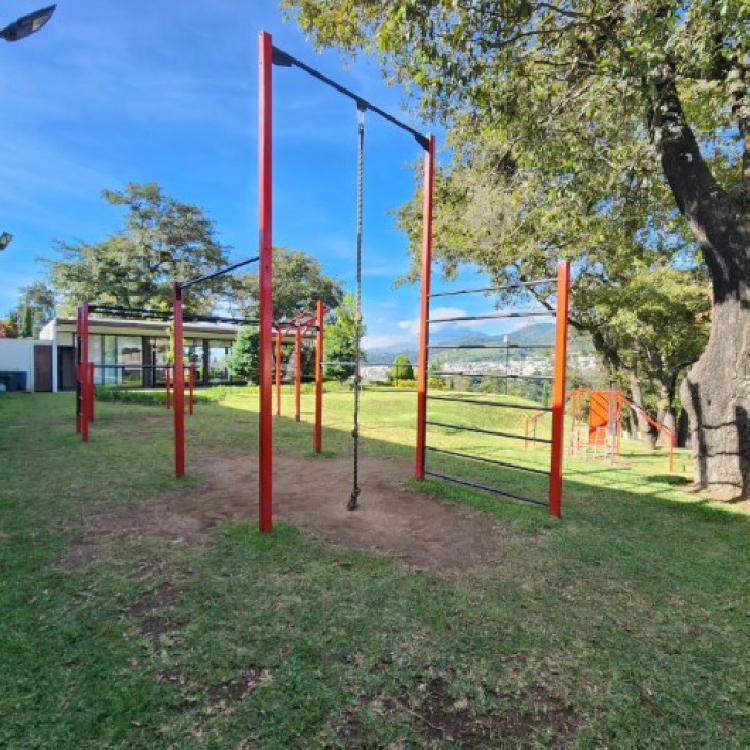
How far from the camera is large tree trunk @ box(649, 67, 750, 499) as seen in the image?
3438mm

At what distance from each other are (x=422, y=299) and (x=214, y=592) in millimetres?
2801

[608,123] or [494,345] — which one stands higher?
[608,123]

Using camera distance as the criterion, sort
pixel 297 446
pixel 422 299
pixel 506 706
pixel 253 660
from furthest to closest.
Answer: pixel 297 446 < pixel 422 299 < pixel 253 660 < pixel 506 706

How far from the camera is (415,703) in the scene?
4.52 ft

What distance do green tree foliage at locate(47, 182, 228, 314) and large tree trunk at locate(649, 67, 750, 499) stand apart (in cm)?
2015

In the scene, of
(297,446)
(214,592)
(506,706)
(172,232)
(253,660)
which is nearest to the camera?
(506,706)

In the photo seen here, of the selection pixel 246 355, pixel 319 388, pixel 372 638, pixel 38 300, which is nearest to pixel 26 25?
pixel 319 388

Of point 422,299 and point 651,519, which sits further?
point 422,299

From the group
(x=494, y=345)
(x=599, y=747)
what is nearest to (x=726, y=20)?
(x=494, y=345)

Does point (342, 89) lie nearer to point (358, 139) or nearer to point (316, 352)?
point (358, 139)

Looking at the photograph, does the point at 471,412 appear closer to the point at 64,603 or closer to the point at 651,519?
the point at 651,519

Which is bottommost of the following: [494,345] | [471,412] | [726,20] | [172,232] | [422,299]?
[471,412]

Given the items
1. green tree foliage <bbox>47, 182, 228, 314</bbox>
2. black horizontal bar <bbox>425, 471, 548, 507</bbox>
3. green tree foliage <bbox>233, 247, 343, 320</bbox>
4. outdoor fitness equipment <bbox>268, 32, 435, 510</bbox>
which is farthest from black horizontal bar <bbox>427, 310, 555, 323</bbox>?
green tree foliage <bbox>233, 247, 343, 320</bbox>

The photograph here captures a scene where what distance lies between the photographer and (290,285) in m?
26.0
